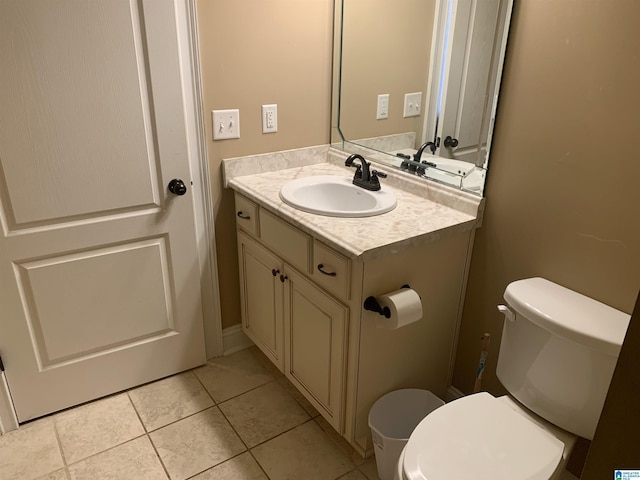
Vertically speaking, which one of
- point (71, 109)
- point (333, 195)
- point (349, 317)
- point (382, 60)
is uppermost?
point (382, 60)

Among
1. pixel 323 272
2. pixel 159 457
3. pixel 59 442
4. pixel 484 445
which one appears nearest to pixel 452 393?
pixel 484 445

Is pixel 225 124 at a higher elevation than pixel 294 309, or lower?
higher

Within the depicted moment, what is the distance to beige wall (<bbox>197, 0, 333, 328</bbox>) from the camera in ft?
6.15

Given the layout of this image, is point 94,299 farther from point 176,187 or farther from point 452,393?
point 452,393

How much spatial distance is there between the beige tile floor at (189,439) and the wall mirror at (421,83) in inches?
43.9

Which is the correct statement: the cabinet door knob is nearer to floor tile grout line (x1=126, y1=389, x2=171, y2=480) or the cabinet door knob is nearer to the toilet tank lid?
the toilet tank lid

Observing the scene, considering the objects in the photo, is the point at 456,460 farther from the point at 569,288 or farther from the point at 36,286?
the point at 36,286

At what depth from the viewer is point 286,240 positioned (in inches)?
70.0

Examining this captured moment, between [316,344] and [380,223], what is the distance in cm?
51

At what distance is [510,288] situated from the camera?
57.7 inches

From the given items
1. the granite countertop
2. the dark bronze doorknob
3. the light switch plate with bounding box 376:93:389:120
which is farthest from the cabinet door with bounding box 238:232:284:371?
the light switch plate with bounding box 376:93:389:120

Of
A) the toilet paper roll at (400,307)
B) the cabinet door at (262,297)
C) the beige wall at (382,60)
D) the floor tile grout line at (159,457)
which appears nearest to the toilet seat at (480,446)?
the toilet paper roll at (400,307)

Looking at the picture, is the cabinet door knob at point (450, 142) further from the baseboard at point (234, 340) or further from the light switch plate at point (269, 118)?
the baseboard at point (234, 340)

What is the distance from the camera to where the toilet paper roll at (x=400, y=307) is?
148 centimetres
